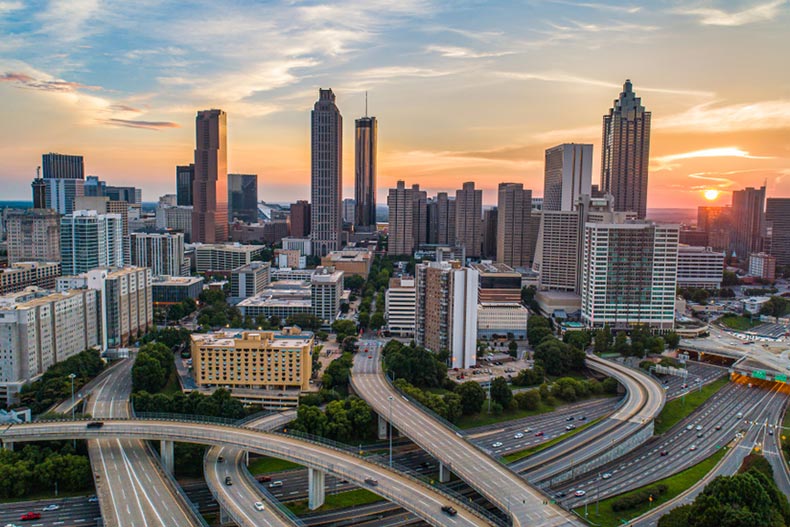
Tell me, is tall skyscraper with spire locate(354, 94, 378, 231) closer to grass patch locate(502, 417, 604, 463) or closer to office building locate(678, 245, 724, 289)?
office building locate(678, 245, 724, 289)

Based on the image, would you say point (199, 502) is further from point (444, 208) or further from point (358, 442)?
point (444, 208)

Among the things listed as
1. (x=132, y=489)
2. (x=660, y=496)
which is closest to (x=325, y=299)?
(x=132, y=489)

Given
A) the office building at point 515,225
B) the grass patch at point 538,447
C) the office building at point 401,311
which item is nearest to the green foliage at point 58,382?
the office building at point 401,311

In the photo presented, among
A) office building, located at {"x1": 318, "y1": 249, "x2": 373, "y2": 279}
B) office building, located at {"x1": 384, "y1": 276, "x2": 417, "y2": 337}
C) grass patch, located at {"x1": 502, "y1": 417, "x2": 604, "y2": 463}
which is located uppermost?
office building, located at {"x1": 318, "y1": 249, "x2": 373, "y2": 279}

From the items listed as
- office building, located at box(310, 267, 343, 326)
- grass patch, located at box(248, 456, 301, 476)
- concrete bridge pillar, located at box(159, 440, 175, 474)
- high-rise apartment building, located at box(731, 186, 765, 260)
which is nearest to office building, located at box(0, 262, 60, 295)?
office building, located at box(310, 267, 343, 326)

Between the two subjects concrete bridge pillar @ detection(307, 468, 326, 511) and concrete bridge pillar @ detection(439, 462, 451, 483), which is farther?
concrete bridge pillar @ detection(439, 462, 451, 483)

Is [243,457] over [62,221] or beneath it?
beneath

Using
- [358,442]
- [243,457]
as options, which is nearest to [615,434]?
[358,442]
